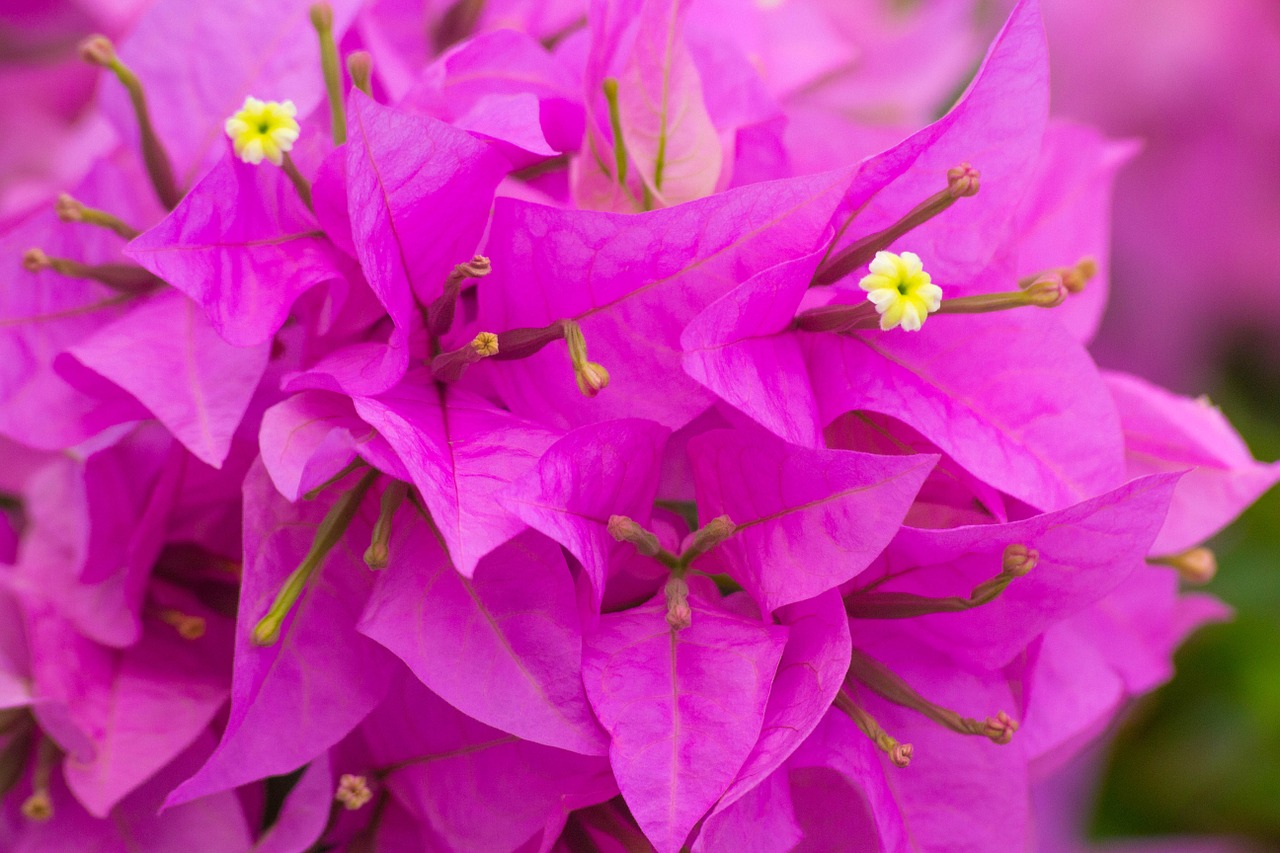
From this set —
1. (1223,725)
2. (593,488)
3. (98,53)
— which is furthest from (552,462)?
(1223,725)

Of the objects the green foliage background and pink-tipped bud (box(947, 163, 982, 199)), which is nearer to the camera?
pink-tipped bud (box(947, 163, 982, 199))

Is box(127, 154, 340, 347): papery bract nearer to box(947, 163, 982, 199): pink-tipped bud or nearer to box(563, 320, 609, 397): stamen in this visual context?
box(563, 320, 609, 397): stamen

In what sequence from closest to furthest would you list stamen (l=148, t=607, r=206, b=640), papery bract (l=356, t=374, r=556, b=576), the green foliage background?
1. papery bract (l=356, t=374, r=556, b=576)
2. stamen (l=148, t=607, r=206, b=640)
3. the green foliage background

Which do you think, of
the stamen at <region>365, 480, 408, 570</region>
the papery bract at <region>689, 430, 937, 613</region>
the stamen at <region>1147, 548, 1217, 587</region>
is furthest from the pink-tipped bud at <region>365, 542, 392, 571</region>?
the stamen at <region>1147, 548, 1217, 587</region>

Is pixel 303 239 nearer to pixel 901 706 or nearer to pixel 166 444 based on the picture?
pixel 166 444

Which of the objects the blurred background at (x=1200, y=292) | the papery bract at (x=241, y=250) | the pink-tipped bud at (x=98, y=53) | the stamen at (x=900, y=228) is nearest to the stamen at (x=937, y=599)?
the stamen at (x=900, y=228)

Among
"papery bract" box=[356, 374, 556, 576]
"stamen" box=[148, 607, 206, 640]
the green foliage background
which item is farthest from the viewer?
the green foliage background
